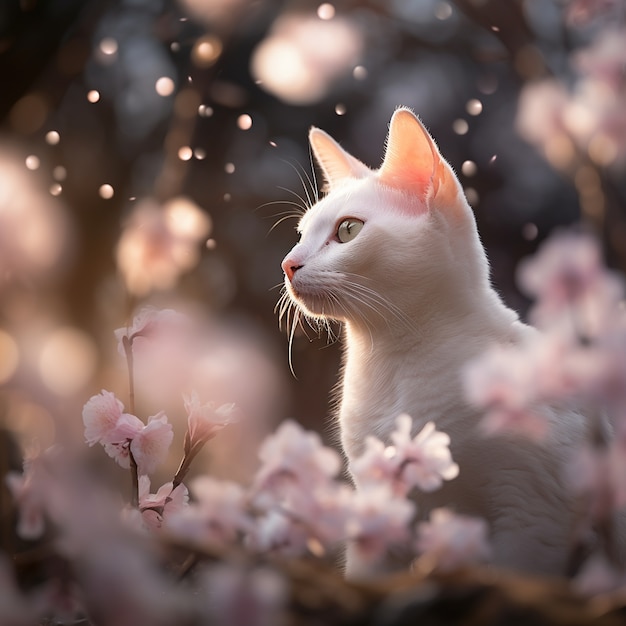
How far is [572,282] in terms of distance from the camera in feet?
1.41

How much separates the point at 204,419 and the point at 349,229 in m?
0.42

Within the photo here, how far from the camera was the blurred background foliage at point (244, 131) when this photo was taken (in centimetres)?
100

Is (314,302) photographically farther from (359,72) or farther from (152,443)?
(359,72)

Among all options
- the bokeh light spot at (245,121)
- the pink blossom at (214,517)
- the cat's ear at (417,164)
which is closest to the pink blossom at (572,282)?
the pink blossom at (214,517)

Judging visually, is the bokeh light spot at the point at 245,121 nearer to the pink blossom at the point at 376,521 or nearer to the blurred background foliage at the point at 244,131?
the blurred background foliage at the point at 244,131

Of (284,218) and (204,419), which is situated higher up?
(204,419)

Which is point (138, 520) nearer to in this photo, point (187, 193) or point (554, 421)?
point (554, 421)

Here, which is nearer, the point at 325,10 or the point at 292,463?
the point at 292,463

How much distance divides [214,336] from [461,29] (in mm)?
741

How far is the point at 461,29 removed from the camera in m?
1.23

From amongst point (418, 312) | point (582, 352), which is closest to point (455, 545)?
point (582, 352)

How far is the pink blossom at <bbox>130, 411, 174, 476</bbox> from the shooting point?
0.81 meters

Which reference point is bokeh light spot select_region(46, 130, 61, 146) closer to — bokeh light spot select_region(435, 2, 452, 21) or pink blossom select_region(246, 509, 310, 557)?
bokeh light spot select_region(435, 2, 452, 21)

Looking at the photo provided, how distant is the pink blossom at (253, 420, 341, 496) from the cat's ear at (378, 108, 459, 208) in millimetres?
598
